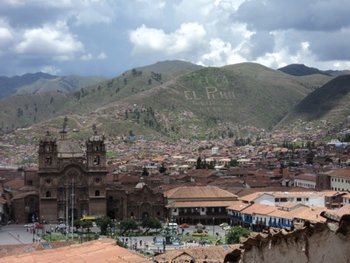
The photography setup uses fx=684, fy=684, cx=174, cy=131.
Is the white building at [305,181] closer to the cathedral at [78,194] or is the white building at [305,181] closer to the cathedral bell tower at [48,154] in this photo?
the cathedral at [78,194]

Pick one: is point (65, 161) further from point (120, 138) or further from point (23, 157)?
point (120, 138)

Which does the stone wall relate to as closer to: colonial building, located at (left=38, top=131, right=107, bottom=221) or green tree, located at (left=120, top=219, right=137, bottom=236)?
green tree, located at (left=120, top=219, right=137, bottom=236)

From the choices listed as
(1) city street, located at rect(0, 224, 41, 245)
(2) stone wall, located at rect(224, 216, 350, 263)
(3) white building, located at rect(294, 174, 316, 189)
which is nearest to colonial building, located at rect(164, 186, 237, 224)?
(1) city street, located at rect(0, 224, 41, 245)

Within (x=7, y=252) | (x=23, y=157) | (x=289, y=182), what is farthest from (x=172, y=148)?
(x=7, y=252)

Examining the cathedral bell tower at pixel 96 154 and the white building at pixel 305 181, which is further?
the white building at pixel 305 181

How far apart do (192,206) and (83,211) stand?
10260 millimetres

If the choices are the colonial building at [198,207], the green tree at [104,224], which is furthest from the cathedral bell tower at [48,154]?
the colonial building at [198,207]

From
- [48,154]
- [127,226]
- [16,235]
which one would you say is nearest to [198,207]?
[127,226]

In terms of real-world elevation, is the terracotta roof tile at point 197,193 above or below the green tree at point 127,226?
above

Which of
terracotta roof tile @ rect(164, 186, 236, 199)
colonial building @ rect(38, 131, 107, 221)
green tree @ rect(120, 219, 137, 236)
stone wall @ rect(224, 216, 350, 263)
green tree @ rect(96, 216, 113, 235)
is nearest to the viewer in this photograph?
stone wall @ rect(224, 216, 350, 263)

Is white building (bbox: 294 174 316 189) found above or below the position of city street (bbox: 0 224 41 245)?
above

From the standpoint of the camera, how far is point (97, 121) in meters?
176

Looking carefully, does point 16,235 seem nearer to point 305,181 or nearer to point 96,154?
point 96,154

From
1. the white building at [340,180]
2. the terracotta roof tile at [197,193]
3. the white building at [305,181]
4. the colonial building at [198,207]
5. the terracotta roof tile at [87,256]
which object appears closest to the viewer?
the terracotta roof tile at [87,256]
